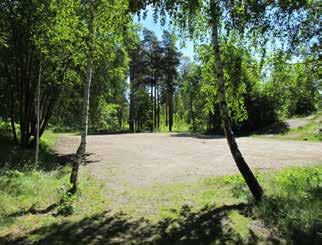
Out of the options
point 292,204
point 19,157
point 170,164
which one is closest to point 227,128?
point 292,204

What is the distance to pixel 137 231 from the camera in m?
4.62

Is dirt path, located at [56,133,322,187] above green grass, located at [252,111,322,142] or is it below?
below

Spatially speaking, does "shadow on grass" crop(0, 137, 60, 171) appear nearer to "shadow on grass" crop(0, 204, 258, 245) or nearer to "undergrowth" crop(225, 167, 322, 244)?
"shadow on grass" crop(0, 204, 258, 245)

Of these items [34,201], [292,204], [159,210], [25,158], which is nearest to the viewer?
[292,204]

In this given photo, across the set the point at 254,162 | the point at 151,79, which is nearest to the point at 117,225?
the point at 254,162

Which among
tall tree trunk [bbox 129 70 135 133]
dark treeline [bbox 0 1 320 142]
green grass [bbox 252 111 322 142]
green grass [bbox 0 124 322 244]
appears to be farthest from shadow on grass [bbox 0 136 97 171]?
tall tree trunk [bbox 129 70 135 133]

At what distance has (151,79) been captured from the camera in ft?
116

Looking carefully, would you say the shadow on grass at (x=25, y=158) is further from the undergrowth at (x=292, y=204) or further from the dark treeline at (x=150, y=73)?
the dark treeline at (x=150, y=73)

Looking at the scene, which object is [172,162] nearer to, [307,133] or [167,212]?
[167,212]

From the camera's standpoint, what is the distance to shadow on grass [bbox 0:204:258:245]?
13.9ft

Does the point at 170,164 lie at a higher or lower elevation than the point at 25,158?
lower

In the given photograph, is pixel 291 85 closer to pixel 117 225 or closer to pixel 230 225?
pixel 230 225

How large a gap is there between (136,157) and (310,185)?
759cm

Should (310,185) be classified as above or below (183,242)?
above
